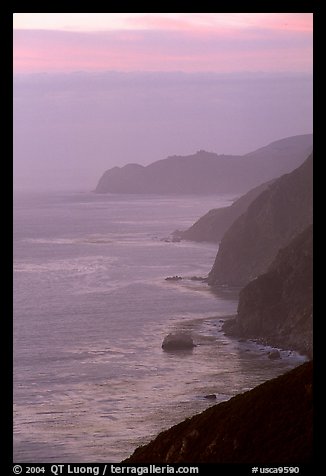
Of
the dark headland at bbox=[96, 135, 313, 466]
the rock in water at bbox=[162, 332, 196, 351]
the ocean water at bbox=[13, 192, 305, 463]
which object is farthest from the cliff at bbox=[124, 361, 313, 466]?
the rock in water at bbox=[162, 332, 196, 351]

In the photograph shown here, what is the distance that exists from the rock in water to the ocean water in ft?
2.62

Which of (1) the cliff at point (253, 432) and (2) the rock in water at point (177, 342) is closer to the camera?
(1) the cliff at point (253, 432)

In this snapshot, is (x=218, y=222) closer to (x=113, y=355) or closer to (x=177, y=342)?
(x=177, y=342)

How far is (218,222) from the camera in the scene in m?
153

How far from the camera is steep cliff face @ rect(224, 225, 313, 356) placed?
70.0 metres

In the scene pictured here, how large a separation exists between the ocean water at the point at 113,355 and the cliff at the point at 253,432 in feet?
63.3

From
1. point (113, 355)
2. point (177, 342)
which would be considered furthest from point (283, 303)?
point (113, 355)

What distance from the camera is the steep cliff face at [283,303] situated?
7000 centimetres

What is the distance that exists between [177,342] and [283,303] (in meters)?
12.1

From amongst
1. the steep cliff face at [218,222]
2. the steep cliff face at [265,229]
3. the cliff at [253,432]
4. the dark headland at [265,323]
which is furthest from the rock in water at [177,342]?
the steep cliff face at [218,222]

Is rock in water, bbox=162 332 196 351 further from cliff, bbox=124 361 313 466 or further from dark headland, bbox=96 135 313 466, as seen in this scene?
cliff, bbox=124 361 313 466


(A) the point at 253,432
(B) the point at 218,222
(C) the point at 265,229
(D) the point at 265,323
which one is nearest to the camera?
(A) the point at 253,432

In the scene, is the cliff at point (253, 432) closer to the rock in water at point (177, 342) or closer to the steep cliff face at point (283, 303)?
the rock in water at point (177, 342)
